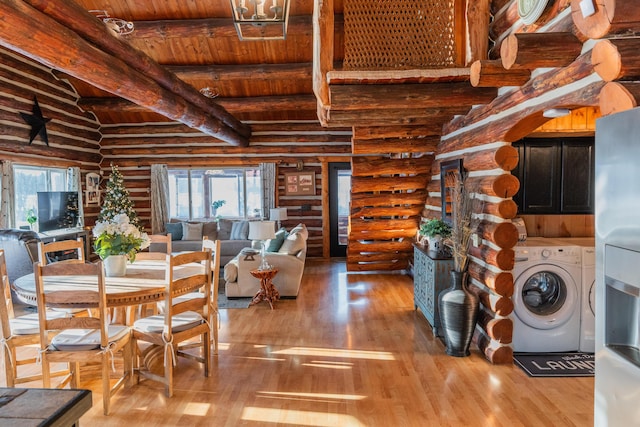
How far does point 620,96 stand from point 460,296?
239cm

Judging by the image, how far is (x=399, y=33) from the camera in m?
3.81

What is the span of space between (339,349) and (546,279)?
214 cm

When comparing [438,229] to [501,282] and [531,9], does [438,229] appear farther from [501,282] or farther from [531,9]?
[531,9]

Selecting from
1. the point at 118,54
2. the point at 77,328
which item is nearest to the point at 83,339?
the point at 77,328

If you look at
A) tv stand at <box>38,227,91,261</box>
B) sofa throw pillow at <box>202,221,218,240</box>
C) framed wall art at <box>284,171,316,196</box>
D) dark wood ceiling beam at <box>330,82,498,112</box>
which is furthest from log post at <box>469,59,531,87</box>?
sofa throw pillow at <box>202,221,218,240</box>

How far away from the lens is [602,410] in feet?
5.92

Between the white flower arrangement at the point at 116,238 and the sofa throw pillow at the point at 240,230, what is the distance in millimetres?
5242

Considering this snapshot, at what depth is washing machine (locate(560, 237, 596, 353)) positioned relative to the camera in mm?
3857

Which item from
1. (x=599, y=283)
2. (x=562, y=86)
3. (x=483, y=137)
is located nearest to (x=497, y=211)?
(x=483, y=137)

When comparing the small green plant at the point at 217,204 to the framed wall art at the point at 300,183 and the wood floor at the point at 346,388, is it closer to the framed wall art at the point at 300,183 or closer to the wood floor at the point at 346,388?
the framed wall art at the point at 300,183

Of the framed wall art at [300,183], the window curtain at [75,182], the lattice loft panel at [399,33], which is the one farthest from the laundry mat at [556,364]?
the window curtain at [75,182]

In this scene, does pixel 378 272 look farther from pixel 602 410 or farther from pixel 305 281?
pixel 602 410

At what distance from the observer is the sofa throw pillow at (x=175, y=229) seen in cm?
908

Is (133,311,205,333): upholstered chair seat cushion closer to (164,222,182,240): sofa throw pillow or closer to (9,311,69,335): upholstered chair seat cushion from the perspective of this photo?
(9,311,69,335): upholstered chair seat cushion
